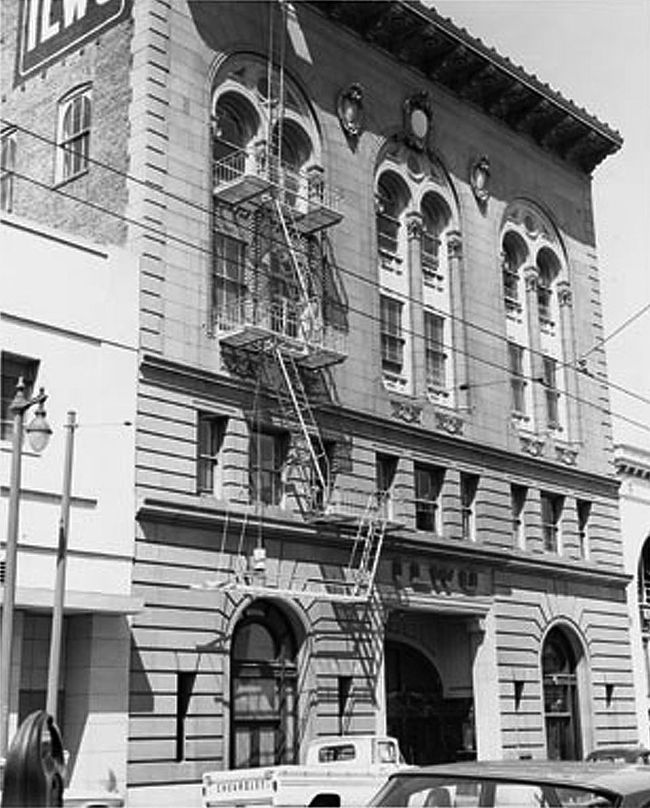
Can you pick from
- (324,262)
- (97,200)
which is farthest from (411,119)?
(97,200)

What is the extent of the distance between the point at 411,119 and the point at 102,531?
19.0m

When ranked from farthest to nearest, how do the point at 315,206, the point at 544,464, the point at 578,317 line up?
the point at 578,317, the point at 544,464, the point at 315,206

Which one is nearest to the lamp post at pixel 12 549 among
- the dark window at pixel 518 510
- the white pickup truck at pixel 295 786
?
the white pickup truck at pixel 295 786

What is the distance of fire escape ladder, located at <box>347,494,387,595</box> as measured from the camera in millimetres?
31375

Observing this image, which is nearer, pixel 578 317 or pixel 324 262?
pixel 324 262

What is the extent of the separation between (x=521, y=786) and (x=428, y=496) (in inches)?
1140

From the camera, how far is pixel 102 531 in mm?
25641

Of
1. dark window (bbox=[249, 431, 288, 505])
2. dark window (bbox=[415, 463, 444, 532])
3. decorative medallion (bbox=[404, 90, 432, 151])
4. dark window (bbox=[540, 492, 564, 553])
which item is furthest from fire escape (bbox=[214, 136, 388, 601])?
dark window (bbox=[540, 492, 564, 553])

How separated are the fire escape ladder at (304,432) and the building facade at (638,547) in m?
18.2

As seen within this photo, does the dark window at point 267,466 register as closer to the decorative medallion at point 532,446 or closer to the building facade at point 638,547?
the decorative medallion at point 532,446

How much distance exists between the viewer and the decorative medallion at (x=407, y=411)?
34906 millimetres

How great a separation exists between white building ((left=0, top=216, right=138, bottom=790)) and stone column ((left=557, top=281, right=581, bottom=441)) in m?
20.5

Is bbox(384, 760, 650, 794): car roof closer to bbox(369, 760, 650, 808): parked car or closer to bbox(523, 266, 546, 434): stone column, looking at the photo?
bbox(369, 760, 650, 808): parked car

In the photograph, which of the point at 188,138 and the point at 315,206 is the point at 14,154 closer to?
the point at 188,138
